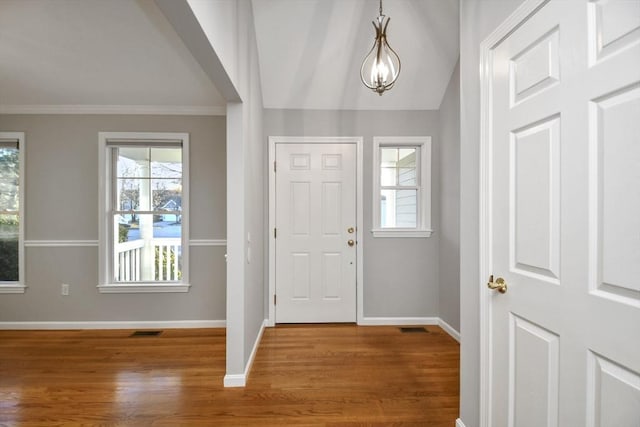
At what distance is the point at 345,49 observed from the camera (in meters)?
2.89

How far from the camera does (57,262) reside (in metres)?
3.29

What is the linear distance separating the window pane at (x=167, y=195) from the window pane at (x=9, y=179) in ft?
4.71

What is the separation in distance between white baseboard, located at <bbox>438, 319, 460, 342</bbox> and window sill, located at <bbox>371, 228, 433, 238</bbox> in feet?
3.10

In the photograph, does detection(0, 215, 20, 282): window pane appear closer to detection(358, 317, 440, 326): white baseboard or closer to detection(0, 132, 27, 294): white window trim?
detection(0, 132, 27, 294): white window trim

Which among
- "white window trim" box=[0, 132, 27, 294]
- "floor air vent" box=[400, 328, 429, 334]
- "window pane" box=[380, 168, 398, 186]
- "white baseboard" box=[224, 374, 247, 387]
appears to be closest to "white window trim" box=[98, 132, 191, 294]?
"white window trim" box=[0, 132, 27, 294]

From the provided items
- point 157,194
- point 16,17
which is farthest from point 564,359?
point 16,17

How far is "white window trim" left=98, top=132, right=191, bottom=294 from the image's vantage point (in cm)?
327

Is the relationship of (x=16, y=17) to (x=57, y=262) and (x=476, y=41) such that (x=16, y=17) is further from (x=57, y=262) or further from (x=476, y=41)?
(x=476, y=41)

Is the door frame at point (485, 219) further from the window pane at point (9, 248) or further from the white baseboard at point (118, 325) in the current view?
the window pane at point (9, 248)

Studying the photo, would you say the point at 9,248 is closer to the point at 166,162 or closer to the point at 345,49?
the point at 166,162

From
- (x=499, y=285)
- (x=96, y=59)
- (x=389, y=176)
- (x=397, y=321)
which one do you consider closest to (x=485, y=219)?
(x=499, y=285)

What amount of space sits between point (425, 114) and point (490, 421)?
2.88 meters

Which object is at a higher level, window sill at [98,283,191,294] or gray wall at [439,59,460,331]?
gray wall at [439,59,460,331]

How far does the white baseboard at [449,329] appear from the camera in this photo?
2.97m
